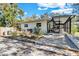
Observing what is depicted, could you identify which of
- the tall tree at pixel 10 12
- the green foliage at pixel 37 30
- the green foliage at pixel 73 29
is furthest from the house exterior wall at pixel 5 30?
the green foliage at pixel 73 29

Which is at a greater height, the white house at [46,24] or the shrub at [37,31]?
the white house at [46,24]

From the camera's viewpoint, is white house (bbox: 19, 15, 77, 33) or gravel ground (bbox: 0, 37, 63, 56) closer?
gravel ground (bbox: 0, 37, 63, 56)

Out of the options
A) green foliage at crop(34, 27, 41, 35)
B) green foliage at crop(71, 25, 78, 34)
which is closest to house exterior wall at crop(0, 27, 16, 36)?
green foliage at crop(34, 27, 41, 35)

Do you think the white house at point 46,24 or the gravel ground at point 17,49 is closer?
the gravel ground at point 17,49

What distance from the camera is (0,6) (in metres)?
3.33

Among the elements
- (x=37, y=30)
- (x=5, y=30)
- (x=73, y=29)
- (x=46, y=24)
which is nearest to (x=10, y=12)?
(x=5, y=30)

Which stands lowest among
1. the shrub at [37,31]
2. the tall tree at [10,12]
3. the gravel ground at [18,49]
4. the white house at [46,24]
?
the gravel ground at [18,49]

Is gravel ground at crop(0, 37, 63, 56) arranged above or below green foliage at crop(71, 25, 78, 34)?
below

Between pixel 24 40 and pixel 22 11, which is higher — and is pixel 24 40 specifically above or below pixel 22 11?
below

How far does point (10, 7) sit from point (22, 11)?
234 millimetres

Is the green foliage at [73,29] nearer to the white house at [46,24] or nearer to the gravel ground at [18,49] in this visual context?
the white house at [46,24]

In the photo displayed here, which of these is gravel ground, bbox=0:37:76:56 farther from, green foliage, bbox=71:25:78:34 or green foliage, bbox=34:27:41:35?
green foliage, bbox=71:25:78:34

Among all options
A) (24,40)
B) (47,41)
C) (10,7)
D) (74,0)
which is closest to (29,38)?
(24,40)

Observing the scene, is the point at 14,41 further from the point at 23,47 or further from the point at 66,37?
the point at 66,37
